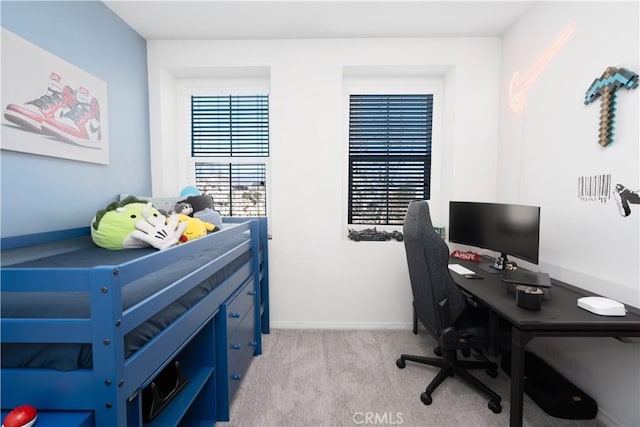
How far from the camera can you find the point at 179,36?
2.43m

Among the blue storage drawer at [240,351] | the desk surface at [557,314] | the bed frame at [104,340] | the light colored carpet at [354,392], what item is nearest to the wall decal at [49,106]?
the bed frame at [104,340]

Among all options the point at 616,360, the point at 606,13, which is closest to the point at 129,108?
the point at 606,13

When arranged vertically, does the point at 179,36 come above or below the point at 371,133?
above

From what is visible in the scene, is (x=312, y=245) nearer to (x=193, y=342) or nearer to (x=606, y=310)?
(x=193, y=342)

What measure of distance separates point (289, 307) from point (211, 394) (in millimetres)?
1199

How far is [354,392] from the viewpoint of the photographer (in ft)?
5.74

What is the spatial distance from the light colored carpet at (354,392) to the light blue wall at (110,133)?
5.01 feet

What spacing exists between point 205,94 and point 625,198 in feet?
10.2

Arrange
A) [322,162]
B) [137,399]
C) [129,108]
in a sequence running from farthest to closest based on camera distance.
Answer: [322,162] < [129,108] < [137,399]

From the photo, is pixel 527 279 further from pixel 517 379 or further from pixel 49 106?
pixel 49 106

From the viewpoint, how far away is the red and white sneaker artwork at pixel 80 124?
5.38 ft

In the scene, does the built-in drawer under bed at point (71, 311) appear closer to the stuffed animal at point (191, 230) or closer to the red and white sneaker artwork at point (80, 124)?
the stuffed animal at point (191, 230)

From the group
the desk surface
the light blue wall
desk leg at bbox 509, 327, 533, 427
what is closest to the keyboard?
the desk surface

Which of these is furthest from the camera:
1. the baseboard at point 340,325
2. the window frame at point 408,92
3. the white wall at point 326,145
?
the window frame at point 408,92
